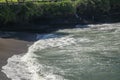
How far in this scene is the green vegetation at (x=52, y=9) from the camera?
65.7 m

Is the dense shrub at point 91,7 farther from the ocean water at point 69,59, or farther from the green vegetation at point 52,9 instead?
the ocean water at point 69,59

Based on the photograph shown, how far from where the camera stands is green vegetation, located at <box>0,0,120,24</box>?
65706 millimetres

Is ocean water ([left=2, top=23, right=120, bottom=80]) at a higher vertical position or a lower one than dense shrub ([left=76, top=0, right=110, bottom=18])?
higher

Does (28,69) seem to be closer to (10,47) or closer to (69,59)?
(69,59)

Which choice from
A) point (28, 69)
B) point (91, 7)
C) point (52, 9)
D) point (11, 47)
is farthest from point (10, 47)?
point (91, 7)

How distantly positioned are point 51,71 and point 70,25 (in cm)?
3954

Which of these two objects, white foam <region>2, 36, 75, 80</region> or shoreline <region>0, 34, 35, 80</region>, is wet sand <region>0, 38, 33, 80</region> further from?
white foam <region>2, 36, 75, 80</region>

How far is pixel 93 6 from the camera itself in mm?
81938

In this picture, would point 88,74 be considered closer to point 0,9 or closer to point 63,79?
point 63,79

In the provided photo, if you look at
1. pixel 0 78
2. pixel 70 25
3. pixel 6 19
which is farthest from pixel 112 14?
pixel 0 78

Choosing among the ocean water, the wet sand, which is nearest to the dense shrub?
the ocean water

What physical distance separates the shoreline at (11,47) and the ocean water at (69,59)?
2.30 feet

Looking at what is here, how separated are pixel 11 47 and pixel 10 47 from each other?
19 centimetres

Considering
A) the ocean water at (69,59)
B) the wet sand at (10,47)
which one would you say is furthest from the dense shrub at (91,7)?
the wet sand at (10,47)
